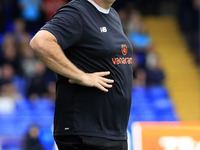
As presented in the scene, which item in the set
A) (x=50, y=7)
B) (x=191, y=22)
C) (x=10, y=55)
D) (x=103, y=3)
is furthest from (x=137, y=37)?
(x=103, y=3)

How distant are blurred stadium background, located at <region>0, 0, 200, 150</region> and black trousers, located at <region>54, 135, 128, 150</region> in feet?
6.58

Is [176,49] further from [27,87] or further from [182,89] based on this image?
[27,87]

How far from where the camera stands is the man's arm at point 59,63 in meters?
2.95

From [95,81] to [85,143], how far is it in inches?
15.7

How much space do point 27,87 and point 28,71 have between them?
726 millimetres

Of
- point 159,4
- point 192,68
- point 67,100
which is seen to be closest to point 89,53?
point 67,100

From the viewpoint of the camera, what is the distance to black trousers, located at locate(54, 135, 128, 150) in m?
3.08

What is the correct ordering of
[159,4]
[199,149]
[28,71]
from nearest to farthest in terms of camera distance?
1. [199,149]
2. [28,71]
3. [159,4]

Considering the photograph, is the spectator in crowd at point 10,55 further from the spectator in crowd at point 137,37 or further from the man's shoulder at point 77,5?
the man's shoulder at point 77,5

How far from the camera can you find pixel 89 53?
312cm

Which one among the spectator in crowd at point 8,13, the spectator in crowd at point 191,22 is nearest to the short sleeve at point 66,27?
the spectator in crowd at point 8,13

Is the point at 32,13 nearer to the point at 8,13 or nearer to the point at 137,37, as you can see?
the point at 8,13

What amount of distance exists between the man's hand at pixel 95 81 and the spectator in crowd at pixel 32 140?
217 inches

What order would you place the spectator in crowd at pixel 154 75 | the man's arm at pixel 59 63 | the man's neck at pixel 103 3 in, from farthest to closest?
the spectator in crowd at pixel 154 75
the man's neck at pixel 103 3
the man's arm at pixel 59 63
